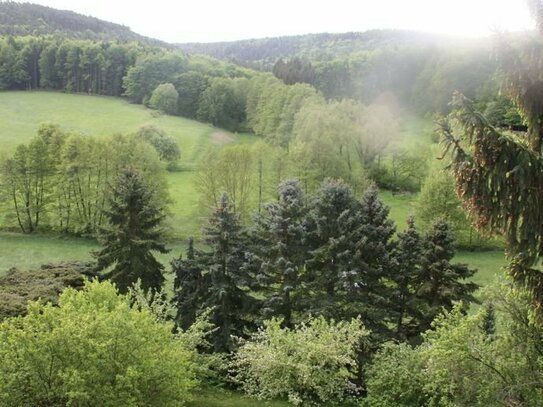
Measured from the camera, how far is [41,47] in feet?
389

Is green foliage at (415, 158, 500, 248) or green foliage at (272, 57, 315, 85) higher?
green foliage at (272, 57, 315, 85)

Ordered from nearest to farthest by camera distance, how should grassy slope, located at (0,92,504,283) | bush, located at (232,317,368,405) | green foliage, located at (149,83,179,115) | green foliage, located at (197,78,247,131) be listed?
bush, located at (232,317,368,405), grassy slope, located at (0,92,504,283), green foliage, located at (197,78,247,131), green foliage, located at (149,83,179,115)

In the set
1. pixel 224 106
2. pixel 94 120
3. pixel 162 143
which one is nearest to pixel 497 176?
pixel 162 143

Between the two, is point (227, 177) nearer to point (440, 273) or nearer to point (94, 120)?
point (440, 273)

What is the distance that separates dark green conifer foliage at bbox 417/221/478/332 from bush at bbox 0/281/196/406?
14.1 meters

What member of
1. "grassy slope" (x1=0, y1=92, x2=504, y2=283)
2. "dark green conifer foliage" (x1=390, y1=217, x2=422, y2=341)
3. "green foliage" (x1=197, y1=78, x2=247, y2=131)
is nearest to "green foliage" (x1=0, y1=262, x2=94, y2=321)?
"grassy slope" (x1=0, y1=92, x2=504, y2=283)

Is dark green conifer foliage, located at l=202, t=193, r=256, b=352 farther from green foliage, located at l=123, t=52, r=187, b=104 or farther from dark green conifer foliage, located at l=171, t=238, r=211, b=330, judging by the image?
green foliage, located at l=123, t=52, r=187, b=104

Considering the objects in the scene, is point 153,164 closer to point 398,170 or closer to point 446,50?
point 398,170

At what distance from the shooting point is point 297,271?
2619 centimetres

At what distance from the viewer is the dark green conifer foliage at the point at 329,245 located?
25.5 meters

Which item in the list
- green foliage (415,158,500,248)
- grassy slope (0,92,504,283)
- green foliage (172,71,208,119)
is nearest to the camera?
grassy slope (0,92,504,283)

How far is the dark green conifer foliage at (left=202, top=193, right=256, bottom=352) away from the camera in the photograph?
26.2m

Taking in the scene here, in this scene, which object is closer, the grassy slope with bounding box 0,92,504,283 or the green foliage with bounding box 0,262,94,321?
the green foliage with bounding box 0,262,94,321

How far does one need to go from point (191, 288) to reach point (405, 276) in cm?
1076
